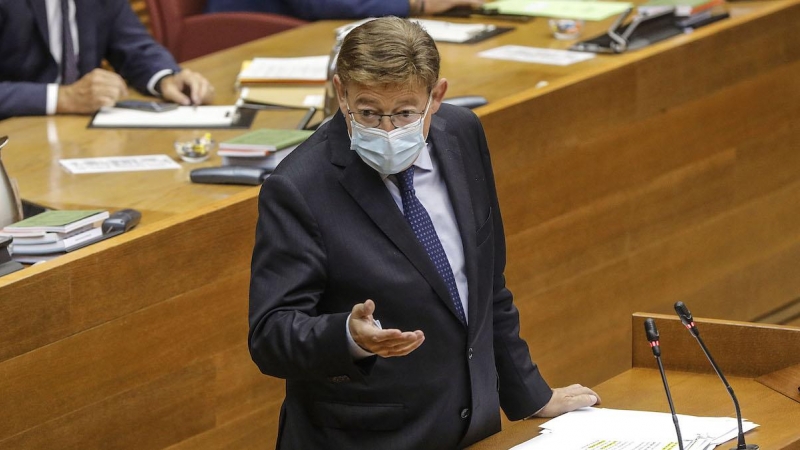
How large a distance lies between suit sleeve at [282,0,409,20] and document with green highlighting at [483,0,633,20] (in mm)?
326

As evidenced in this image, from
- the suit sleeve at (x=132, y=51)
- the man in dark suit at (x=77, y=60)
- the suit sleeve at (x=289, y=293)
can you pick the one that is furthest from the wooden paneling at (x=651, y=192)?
the suit sleeve at (x=289, y=293)

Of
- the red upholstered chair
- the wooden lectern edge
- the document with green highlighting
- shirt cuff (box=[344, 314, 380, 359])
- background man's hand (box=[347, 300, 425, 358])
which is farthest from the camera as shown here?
the red upholstered chair

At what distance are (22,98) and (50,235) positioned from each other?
120cm

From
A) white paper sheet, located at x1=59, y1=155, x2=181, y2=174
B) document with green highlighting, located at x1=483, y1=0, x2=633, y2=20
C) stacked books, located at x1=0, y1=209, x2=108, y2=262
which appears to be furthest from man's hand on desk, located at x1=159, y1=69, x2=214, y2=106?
document with green highlighting, located at x1=483, y1=0, x2=633, y2=20

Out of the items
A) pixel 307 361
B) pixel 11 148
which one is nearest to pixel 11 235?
pixel 11 148

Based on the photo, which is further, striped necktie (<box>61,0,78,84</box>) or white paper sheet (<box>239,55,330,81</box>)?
white paper sheet (<box>239,55,330,81</box>)

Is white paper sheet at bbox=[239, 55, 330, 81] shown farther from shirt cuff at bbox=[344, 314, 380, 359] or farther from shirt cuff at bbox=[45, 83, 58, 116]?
shirt cuff at bbox=[344, 314, 380, 359]

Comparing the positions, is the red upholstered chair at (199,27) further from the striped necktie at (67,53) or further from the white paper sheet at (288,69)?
the striped necktie at (67,53)

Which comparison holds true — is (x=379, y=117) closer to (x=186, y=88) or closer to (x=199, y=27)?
(x=186, y=88)

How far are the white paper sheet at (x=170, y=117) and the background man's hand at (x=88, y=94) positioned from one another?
38mm

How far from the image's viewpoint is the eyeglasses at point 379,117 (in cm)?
195

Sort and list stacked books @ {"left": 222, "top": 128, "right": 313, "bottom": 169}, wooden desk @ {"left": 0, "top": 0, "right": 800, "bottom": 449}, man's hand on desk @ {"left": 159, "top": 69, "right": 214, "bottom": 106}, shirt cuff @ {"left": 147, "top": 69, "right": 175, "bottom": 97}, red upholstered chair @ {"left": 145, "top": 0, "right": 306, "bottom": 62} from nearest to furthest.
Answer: wooden desk @ {"left": 0, "top": 0, "right": 800, "bottom": 449}, stacked books @ {"left": 222, "top": 128, "right": 313, "bottom": 169}, man's hand on desk @ {"left": 159, "top": 69, "right": 214, "bottom": 106}, shirt cuff @ {"left": 147, "top": 69, "right": 175, "bottom": 97}, red upholstered chair @ {"left": 145, "top": 0, "right": 306, "bottom": 62}

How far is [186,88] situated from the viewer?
402 cm

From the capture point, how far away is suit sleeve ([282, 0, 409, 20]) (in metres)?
4.83
